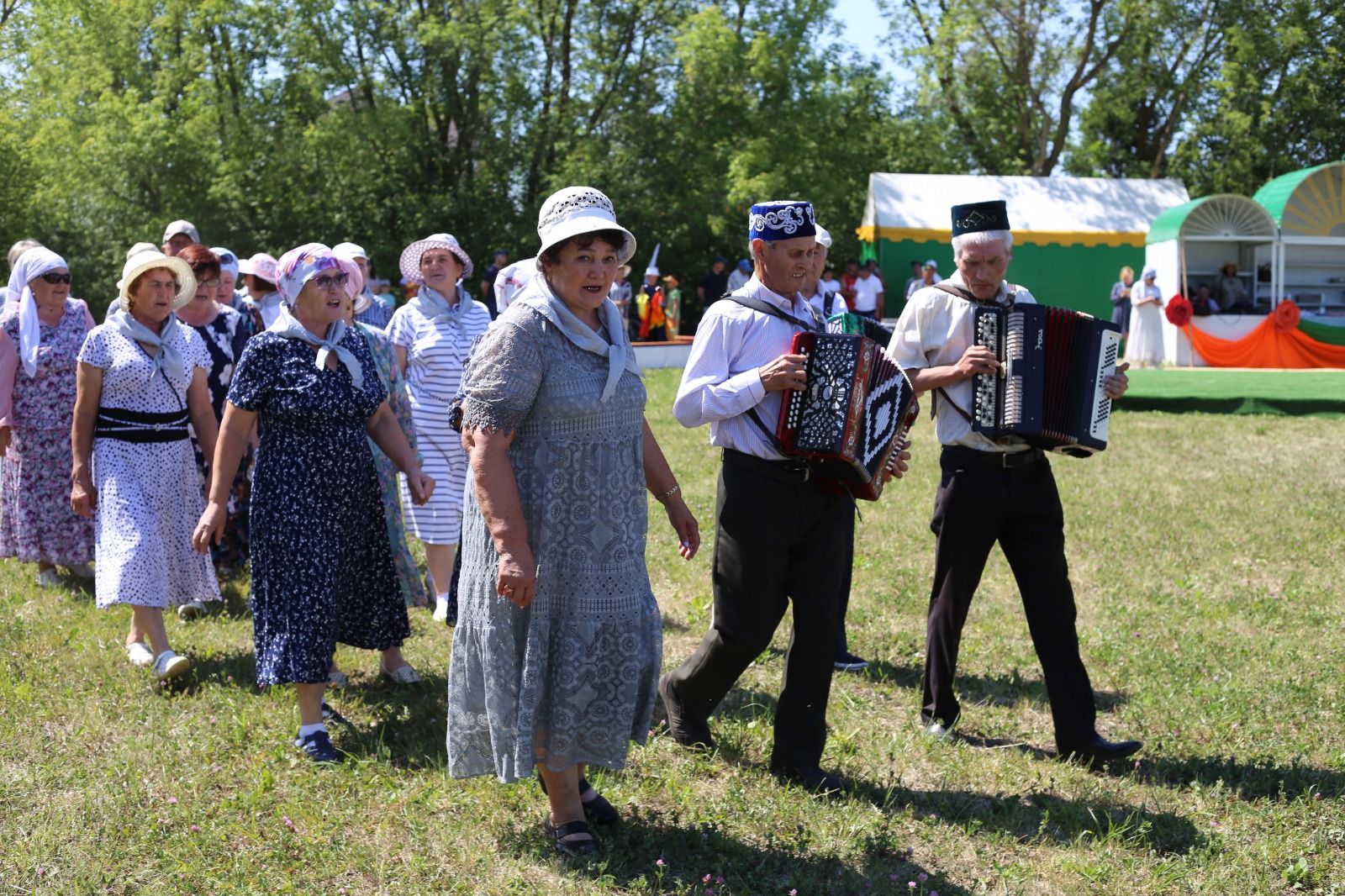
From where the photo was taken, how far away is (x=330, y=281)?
17.1 ft

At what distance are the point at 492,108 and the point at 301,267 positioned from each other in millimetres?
27221

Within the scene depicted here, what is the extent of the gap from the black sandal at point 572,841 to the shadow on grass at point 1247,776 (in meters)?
2.06

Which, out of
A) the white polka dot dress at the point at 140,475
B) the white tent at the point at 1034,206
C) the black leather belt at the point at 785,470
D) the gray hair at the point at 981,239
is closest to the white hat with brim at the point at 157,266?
the white polka dot dress at the point at 140,475

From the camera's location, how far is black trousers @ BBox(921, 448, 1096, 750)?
499cm

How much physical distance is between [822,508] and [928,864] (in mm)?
1225

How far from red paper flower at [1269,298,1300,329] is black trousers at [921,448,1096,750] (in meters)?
20.2

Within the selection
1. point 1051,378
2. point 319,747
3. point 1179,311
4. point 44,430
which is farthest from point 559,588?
point 1179,311

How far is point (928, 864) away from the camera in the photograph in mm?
4230

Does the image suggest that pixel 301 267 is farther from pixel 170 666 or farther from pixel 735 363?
pixel 170 666

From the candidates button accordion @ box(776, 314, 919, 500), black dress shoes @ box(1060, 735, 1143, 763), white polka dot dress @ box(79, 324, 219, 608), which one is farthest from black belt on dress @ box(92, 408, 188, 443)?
black dress shoes @ box(1060, 735, 1143, 763)

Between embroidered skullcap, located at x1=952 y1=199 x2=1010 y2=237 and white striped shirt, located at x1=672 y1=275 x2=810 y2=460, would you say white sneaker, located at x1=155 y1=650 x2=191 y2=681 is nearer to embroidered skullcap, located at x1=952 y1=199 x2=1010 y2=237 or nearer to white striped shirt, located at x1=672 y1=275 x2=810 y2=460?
white striped shirt, located at x1=672 y1=275 x2=810 y2=460

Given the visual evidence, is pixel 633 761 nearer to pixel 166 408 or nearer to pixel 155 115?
pixel 166 408

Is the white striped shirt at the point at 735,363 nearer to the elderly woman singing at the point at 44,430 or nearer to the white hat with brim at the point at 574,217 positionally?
the white hat with brim at the point at 574,217

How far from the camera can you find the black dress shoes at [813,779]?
4734mm
